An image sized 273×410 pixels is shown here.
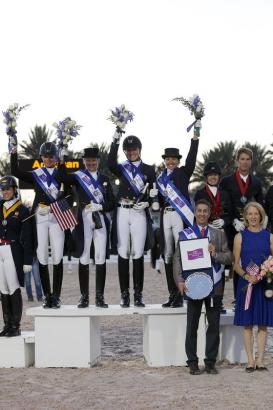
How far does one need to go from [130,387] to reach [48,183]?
8.68ft

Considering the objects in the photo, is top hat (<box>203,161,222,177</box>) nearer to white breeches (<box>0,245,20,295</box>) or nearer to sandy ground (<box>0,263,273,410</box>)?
sandy ground (<box>0,263,273,410</box>)

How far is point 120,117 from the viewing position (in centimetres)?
838

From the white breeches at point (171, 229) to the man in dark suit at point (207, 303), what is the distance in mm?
503

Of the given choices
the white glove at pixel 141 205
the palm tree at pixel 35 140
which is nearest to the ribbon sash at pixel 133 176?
the white glove at pixel 141 205

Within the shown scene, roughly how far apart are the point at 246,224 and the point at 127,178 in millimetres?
1512

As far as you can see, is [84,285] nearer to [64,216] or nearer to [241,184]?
[64,216]

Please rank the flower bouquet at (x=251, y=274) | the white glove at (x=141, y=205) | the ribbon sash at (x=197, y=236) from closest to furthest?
the flower bouquet at (x=251, y=274), the ribbon sash at (x=197, y=236), the white glove at (x=141, y=205)

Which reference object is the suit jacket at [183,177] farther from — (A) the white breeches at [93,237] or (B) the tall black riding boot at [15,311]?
(B) the tall black riding boot at [15,311]

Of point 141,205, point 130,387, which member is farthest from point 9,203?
point 130,387

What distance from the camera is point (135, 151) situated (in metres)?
8.63

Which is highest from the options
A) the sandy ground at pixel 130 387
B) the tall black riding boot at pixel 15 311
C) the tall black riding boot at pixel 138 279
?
the tall black riding boot at pixel 138 279

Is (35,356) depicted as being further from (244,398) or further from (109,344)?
(244,398)

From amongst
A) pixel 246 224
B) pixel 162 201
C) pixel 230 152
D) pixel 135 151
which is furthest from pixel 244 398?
pixel 230 152

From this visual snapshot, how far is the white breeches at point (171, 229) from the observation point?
8477 millimetres
